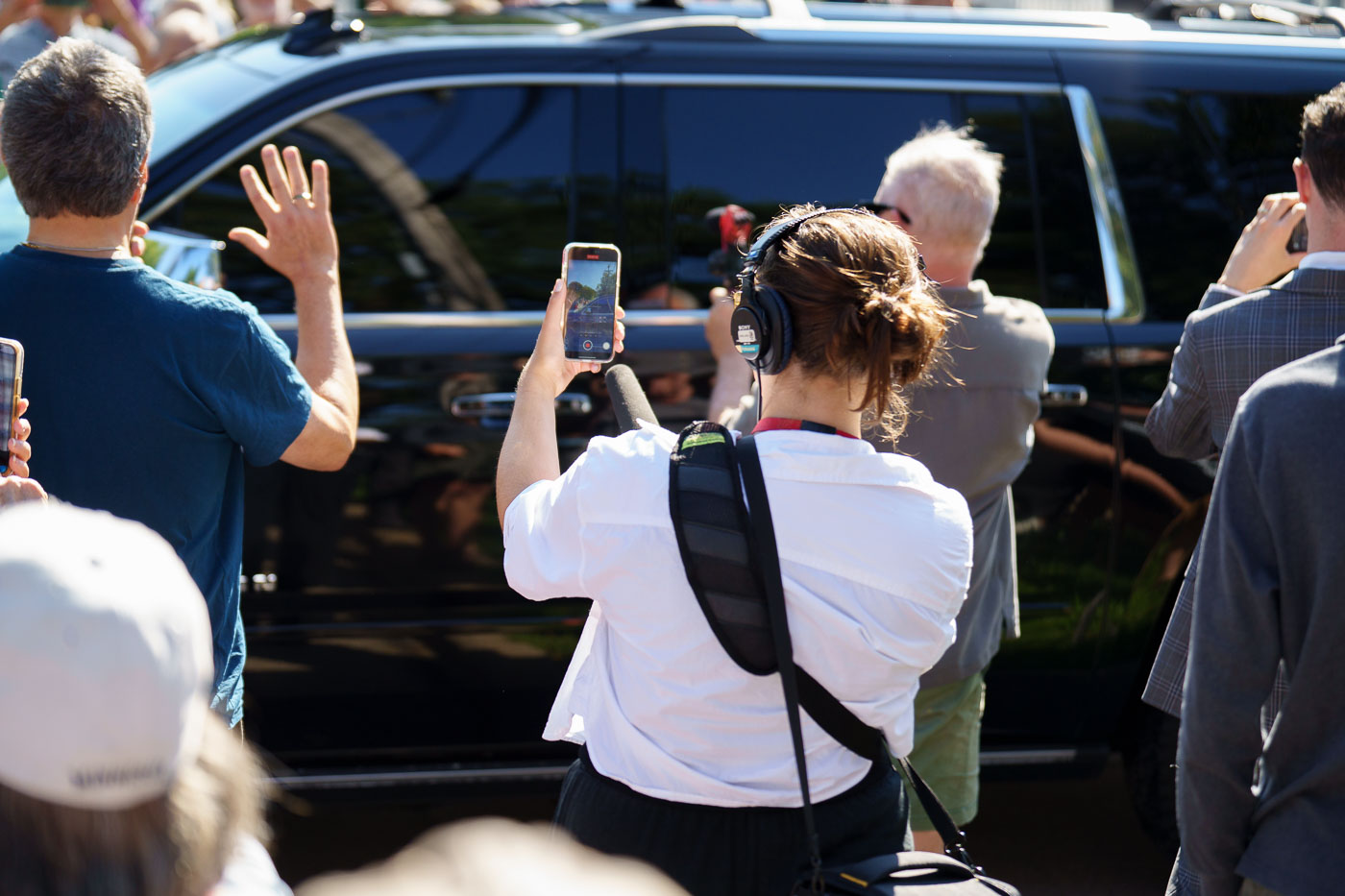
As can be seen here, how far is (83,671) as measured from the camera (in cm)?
103

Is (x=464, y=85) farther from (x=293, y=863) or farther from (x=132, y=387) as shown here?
(x=293, y=863)

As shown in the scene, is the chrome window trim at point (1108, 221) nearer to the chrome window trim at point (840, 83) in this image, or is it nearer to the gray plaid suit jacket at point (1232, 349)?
the chrome window trim at point (840, 83)

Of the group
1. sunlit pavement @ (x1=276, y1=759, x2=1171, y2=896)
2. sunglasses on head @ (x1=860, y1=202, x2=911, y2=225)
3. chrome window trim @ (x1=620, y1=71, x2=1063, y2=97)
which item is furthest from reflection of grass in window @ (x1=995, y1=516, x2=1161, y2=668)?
chrome window trim @ (x1=620, y1=71, x2=1063, y2=97)

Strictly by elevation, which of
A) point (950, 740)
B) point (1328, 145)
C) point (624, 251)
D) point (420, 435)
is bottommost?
point (950, 740)

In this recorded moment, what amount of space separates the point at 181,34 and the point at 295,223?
Result: 11.4 ft

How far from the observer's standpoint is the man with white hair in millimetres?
2971

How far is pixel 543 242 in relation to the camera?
142 inches

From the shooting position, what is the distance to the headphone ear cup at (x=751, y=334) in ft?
6.37

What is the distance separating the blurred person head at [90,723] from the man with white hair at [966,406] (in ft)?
6.78

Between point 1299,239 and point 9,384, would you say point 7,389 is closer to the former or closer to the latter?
point 9,384

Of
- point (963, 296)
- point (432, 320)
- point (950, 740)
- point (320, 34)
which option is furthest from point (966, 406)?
point (320, 34)

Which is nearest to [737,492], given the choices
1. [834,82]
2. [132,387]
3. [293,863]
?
[132,387]

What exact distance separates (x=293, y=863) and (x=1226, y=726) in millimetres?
2902

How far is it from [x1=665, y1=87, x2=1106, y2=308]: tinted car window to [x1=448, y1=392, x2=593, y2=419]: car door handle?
16.4 inches
